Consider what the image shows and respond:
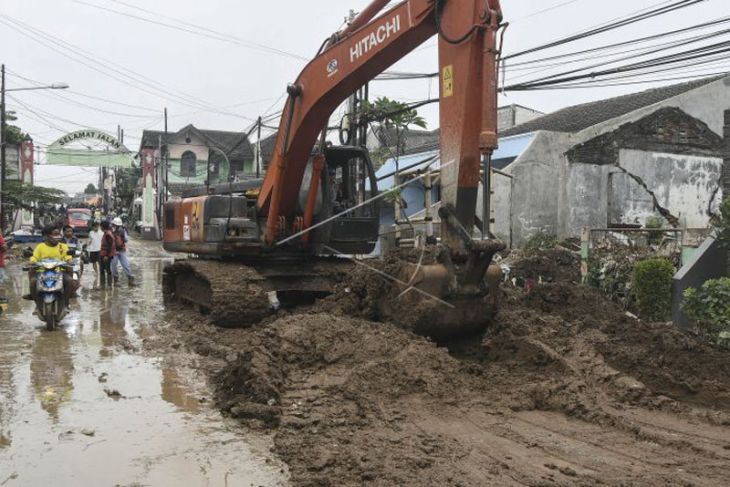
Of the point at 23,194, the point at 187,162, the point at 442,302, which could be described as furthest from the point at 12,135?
the point at 442,302

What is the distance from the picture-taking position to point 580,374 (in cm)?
563

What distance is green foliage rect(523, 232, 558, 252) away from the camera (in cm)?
1815

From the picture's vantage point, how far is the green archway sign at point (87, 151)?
40688mm

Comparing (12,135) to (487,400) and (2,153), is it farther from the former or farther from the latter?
(487,400)

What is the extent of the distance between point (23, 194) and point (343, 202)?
75.7 ft

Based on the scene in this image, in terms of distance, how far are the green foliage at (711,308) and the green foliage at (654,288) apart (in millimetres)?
1315

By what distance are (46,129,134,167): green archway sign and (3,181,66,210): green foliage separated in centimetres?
1087

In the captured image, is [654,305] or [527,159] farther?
[527,159]

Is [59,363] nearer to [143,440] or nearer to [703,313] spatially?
[143,440]

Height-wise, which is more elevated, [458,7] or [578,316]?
[458,7]

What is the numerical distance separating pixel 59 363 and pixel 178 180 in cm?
4506

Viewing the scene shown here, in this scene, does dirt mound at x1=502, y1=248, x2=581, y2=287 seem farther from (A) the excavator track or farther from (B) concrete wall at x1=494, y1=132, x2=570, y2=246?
(A) the excavator track

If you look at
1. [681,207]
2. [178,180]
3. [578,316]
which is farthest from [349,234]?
[178,180]

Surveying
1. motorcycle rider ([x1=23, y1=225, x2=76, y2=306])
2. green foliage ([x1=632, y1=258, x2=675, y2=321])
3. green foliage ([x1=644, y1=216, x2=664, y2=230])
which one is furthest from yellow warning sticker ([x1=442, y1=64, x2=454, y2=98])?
green foliage ([x1=644, y1=216, x2=664, y2=230])
